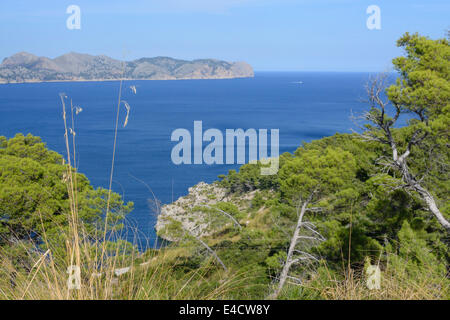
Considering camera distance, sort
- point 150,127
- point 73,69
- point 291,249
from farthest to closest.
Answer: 1. point 73,69
2. point 150,127
3. point 291,249

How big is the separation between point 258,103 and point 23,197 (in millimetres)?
60815

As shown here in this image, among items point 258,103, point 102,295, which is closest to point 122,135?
point 258,103

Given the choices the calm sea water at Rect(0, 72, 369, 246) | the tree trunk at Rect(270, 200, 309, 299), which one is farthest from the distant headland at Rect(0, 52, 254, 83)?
the tree trunk at Rect(270, 200, 309, 299)

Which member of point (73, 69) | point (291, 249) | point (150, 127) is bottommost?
point (291, 249)

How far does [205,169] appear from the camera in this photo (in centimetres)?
3083

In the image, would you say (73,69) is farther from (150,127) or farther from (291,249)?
(291,249)

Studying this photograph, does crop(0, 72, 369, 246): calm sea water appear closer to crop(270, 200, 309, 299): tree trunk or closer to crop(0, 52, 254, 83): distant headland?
crop(270, 200, 309, 299): tree trunk

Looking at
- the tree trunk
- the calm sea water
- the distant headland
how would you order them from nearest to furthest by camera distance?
1. the tree trunk
2. the calm sea water
3. the distant headland

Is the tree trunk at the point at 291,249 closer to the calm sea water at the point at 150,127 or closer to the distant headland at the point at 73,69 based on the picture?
the calm sea water at the point at 150,127

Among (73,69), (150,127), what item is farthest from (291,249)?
(73,69)

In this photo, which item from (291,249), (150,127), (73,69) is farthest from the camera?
(73,69)

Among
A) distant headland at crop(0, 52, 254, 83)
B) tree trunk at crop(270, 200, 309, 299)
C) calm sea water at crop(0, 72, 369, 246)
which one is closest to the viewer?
tree trunk at crop(270, 200, 309, 299)

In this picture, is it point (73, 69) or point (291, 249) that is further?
point (73, 69)
